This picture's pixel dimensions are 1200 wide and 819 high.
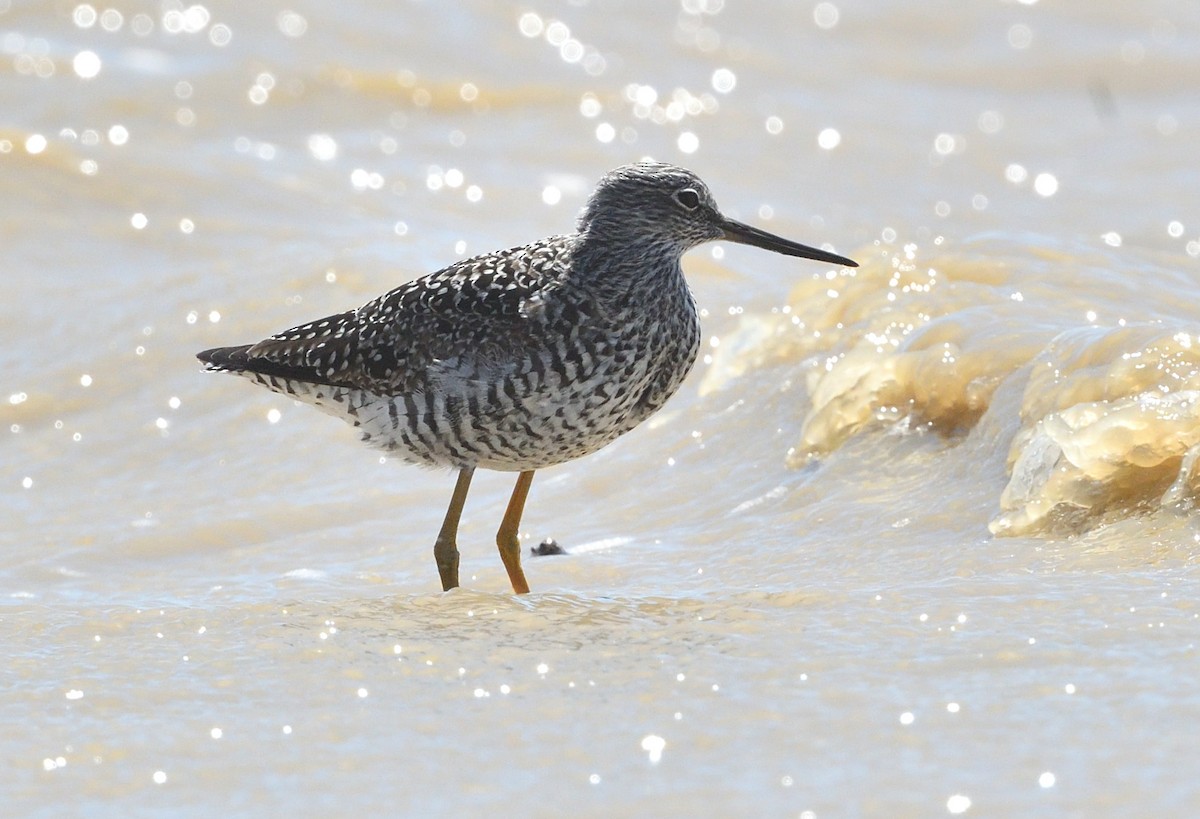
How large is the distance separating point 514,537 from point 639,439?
1321 mm

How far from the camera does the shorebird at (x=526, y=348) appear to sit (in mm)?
5312

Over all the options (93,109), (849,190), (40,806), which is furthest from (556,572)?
(93,109)

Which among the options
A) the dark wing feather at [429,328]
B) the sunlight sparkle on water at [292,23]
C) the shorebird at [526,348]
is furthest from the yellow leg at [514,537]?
the sunlight sparkle on water at [292,23]

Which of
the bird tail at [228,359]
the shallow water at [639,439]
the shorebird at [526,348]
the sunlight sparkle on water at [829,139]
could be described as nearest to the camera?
the shallow water at [639,439]

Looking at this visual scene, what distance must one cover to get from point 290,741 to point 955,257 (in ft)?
15.1

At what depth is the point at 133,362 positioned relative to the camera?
321 inches

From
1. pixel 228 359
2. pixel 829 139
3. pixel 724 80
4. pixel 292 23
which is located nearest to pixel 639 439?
pixel 228 359

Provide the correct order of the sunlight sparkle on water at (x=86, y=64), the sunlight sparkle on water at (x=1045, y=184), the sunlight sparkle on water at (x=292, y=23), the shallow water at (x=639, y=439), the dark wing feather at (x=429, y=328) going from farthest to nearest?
1. the sunlight sparkle on water at (x=292, y=23)
2. the sunlight sparkle on water at (x=86, y=64)
3. the sunlight sparkle on water at (x=1045, y=184)
4. the dark wing feather at (x=429, y=328)
5. the shallow water at (x=639, y=439)

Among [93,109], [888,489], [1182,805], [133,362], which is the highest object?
[93,109]

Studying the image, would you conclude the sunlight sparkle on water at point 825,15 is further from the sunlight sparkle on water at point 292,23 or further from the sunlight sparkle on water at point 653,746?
the sunlight sparkle on water at point 653,746

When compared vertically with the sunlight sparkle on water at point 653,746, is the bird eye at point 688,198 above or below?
above

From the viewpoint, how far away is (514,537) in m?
5.86

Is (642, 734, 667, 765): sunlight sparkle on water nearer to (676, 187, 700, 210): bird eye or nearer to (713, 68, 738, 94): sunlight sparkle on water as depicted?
(676, 187, 700, 210): bird eye

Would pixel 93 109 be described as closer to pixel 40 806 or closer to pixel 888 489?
pixel 888 489
